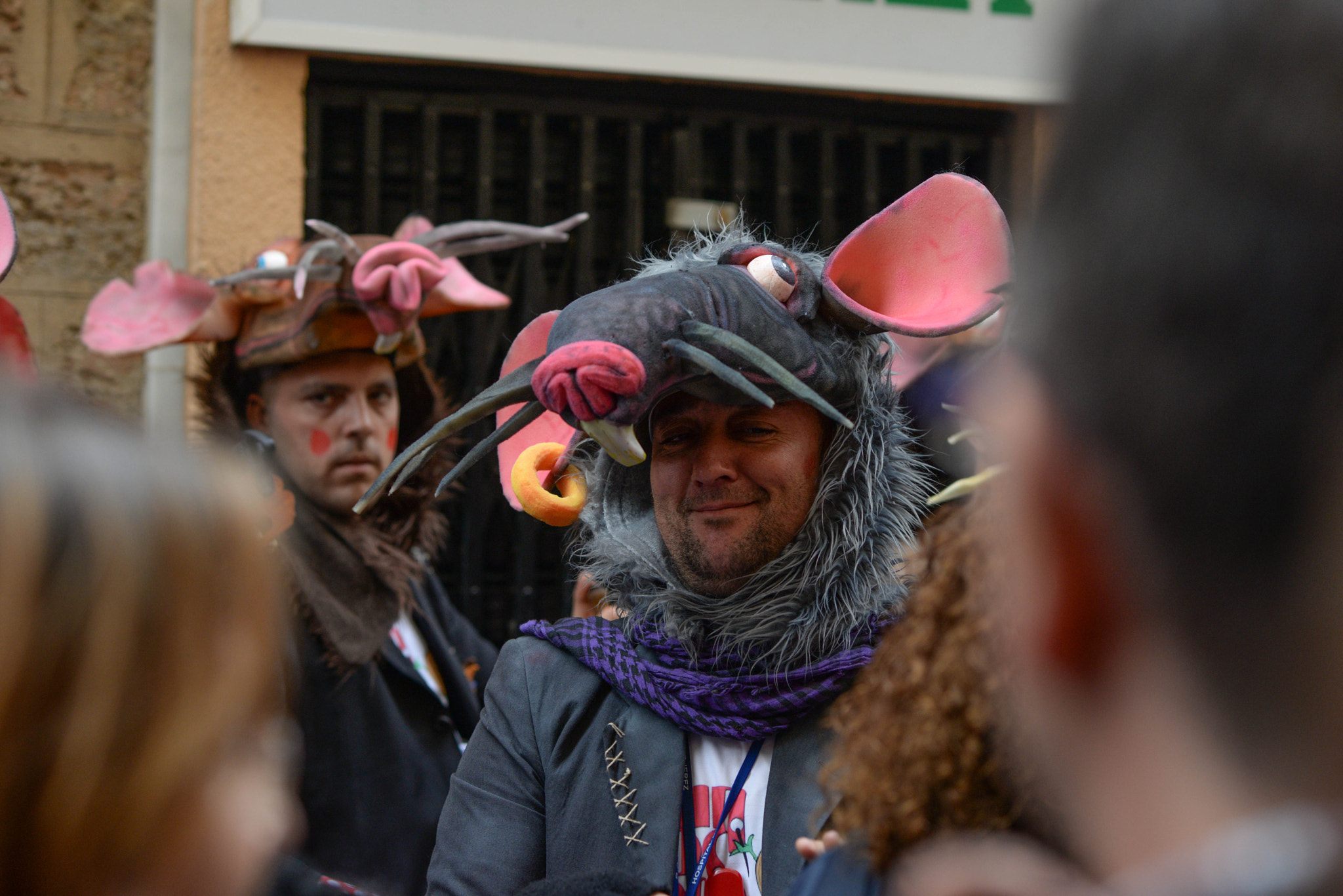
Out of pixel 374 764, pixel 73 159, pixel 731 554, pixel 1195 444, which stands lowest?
pixel 374 764

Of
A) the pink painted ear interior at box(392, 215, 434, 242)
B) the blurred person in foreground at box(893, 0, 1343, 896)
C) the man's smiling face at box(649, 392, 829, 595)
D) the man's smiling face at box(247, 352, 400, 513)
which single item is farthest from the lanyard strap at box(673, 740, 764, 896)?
the pink painted ear interior at box(392, 215, 434, 242)

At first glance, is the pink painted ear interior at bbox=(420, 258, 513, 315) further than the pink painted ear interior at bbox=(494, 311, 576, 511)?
Yes

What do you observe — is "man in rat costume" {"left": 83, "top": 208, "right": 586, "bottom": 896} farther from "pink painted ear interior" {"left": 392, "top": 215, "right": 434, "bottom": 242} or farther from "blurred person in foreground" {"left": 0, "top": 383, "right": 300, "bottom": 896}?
"blurred person in foreground" {"left": 0, "top": 383, "right": 300, "bottom": 896}

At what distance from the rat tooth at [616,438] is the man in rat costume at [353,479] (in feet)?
3.77

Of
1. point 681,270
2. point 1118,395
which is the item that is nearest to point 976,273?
point 681,270

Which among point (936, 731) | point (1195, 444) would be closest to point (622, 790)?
point (936, 731)

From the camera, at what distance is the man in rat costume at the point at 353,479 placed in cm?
264

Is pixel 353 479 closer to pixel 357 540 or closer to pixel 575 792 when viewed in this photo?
pixel 357 540

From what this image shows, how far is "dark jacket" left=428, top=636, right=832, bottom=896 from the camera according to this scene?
5.52 ft

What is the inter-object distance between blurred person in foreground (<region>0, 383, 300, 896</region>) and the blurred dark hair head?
52cm

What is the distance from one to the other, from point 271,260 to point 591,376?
57.4 inches

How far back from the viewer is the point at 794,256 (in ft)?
6.29

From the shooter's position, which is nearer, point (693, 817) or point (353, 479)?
point (693, 817)

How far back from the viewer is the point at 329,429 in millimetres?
2873
